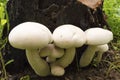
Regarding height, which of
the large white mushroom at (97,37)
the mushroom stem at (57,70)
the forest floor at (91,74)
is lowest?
the forest floor at (91,74)

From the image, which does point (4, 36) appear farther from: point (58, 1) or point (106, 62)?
point (106, 62)

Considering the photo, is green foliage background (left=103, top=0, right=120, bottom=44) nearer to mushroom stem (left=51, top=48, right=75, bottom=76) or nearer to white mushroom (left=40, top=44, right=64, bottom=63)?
mushroom stem (left=51, top=48, right=75, bottom=76)

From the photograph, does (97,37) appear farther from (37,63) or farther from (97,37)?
(37,63)

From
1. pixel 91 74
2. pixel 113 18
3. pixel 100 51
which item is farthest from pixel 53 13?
pixel 113 18

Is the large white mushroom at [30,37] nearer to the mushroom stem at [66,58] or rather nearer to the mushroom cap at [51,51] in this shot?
the mushroom cap at [51,51]

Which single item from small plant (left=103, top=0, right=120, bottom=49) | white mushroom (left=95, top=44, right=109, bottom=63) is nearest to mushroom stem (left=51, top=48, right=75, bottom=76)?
white mushroom (left=95, top=44, right=109, bottom=63)

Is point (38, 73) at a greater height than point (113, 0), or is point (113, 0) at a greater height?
point (113, 0)

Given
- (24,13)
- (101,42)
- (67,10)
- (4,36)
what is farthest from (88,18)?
(4,36)

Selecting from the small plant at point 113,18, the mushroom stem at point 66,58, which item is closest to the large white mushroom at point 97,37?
the mushroom stem at point 66,58
